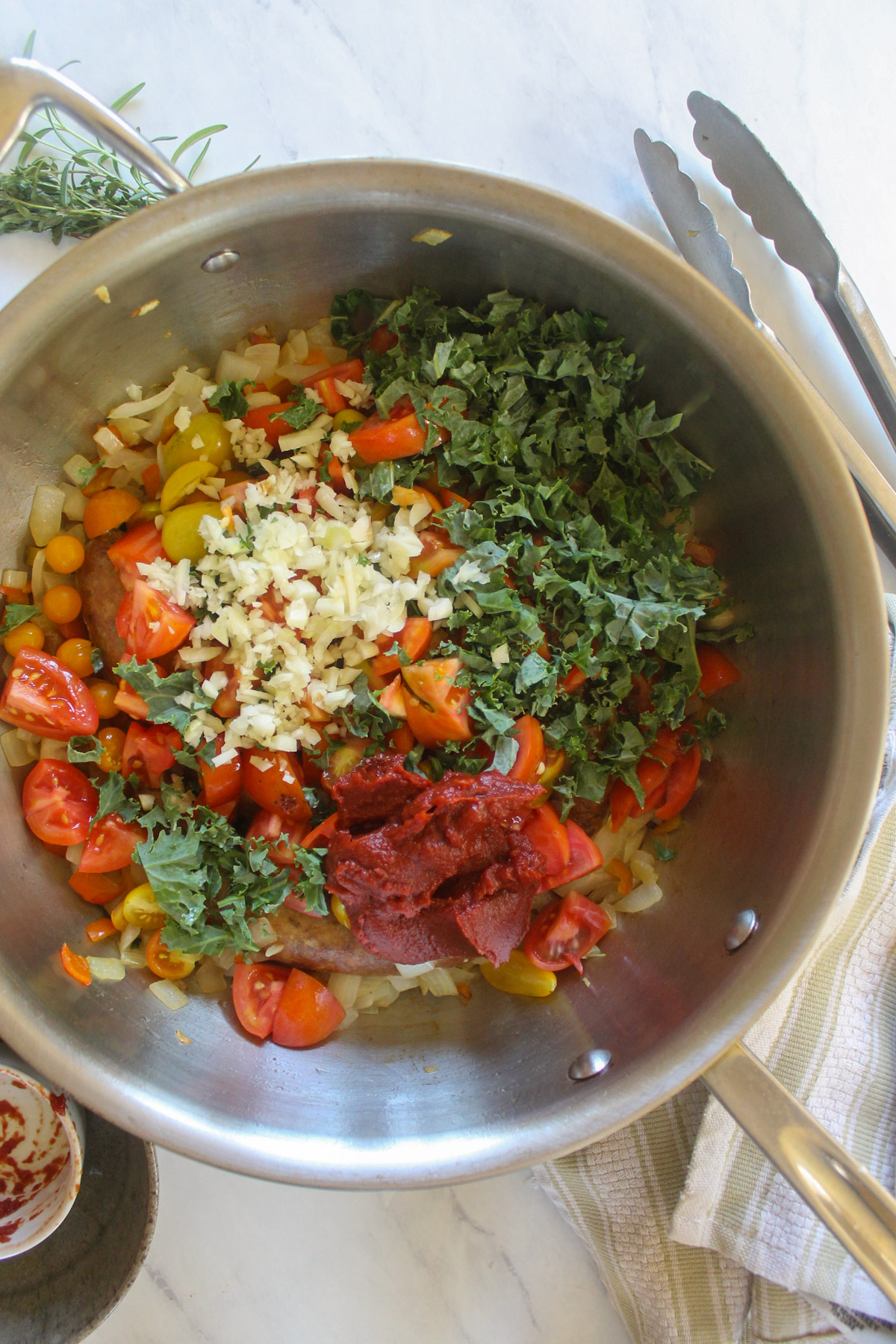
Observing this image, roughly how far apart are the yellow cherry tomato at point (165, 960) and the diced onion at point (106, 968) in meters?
0.06

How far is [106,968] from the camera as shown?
192 centimetres

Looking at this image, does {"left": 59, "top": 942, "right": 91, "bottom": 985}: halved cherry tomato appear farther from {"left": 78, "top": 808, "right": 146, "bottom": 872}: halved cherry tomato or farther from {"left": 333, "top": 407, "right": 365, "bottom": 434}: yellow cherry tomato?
{"left": 333, "top": 407, "right": 365, "bottom": 434}: yellow cherry tomato

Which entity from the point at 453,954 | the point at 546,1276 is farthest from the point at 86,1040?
the point at 546,1276

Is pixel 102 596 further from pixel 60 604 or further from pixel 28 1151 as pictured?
pixel 28 1151

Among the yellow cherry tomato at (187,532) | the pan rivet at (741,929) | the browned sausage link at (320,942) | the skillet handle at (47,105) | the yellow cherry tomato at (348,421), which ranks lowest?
the browned sausage link at (320,942)

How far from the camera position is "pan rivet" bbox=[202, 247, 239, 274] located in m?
1.76

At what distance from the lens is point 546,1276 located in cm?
221

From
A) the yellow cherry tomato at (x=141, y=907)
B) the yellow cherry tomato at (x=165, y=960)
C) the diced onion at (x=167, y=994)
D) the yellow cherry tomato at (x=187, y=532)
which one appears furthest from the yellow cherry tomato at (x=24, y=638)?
the diced onion at (x=167, y=994)

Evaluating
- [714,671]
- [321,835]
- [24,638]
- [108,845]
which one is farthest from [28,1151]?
[714,671]

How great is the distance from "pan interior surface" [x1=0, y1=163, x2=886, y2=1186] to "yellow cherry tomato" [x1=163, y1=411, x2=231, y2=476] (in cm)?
17

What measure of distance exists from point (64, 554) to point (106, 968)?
3.10 ft

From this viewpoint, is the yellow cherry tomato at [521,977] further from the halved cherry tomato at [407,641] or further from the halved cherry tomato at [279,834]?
the halved cherry tomato at [407,641]

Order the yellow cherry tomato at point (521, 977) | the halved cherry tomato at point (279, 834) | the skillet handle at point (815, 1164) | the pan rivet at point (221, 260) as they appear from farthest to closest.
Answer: the yellow cherry tomato at point (521, 977) → the halved cherry tomato at point (279, 834) → the pan rivet at point (221, 260) → the skillet handle at point (815, 1164)

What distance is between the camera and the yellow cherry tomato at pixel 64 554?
1.96 m
